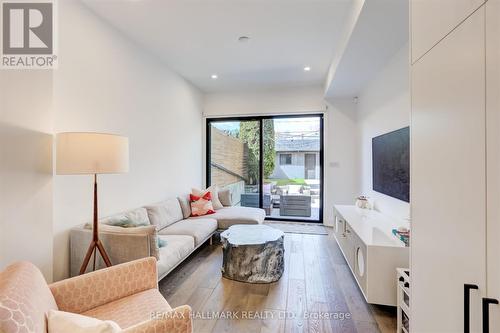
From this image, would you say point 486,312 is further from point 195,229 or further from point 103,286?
point 195,229

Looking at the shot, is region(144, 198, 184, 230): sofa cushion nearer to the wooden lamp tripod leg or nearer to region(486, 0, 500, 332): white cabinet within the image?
the wooden lamp tripod leg

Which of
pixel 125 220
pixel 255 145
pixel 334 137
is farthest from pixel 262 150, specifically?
pixel 125 220

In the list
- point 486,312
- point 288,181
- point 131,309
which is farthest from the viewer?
point 288,181

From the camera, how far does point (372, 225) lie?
2.74 meters

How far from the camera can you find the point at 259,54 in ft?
11.8

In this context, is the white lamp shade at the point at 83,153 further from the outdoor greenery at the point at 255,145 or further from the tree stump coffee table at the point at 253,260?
the outdoor greenery at the point at 255,145

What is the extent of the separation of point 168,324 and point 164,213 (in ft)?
8.33

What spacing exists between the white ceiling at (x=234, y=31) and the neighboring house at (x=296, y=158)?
4.77 feet

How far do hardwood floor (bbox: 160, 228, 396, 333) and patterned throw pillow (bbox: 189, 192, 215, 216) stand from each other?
1.02m

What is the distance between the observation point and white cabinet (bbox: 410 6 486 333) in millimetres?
782

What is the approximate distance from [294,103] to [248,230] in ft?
10.2

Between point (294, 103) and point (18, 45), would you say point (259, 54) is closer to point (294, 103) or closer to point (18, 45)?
point (294, 103)

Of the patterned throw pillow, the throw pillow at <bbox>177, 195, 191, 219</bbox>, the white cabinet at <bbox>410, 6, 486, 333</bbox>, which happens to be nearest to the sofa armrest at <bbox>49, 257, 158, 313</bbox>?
the white cabinet at <bbox>410, 6, 486, 333</bbox>

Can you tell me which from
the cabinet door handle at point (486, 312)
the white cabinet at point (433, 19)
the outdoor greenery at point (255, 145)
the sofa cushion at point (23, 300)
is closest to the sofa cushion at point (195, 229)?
the sofa cushion at point (23, 300)
